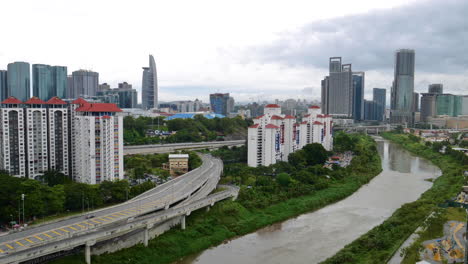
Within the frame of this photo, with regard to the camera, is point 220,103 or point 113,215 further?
point 220,103

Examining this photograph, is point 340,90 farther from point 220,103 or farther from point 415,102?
point 220,103

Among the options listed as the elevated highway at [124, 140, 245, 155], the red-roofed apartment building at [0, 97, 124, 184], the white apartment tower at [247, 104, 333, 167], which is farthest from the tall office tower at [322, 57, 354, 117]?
the red-roofed apartment building at [0, 97, 124, 184]

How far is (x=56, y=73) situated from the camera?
4316cm

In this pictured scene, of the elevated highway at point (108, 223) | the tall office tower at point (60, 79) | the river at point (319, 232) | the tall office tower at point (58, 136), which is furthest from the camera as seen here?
the tall office tower at point (60, 79)

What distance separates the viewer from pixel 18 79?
130 feet

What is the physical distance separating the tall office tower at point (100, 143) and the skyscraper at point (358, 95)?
60.1 metres

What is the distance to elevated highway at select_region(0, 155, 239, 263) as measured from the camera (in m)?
7.65

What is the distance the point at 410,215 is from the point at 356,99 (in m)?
60.3

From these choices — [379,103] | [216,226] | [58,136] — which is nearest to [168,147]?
[58,136]

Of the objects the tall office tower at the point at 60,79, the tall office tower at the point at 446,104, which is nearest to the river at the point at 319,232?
the tall office tower at the point at 60,79

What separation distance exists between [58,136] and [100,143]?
2.59m

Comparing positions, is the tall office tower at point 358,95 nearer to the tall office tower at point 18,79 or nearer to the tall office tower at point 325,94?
the tall office tower at point 325,94

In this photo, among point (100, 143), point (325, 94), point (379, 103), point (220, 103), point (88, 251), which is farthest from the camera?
point (379, 103)

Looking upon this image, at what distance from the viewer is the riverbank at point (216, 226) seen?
30.0 ft
